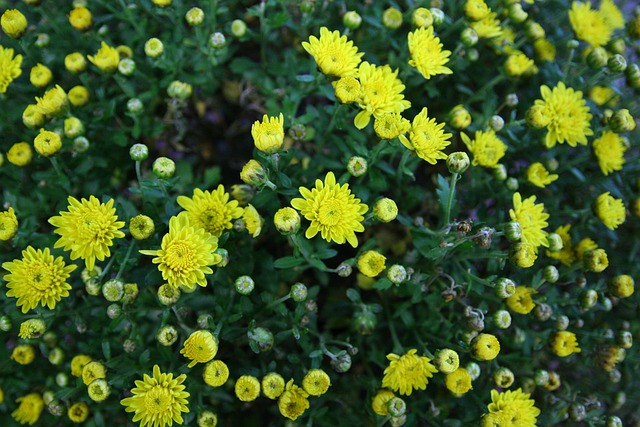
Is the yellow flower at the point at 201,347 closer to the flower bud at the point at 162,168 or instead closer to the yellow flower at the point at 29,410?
the flower bud at the point at 162,168

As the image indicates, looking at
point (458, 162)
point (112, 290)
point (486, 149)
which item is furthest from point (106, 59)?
point (486, 149)

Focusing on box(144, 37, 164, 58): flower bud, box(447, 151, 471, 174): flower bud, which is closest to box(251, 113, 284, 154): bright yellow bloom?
box(447, 151, 471, 174): flower bud

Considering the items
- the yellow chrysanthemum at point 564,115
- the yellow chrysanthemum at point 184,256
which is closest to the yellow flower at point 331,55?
the yellow chrysanthemum at point 184,256

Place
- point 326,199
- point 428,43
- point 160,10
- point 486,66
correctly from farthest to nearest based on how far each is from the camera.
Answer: point 486,66, point 160,10, point 428,43, point 326,199

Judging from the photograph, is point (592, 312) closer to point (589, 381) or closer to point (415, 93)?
point (589, 381)

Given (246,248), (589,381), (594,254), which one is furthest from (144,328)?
(589,381)

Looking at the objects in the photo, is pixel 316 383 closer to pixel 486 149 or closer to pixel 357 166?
pixel 357 166
